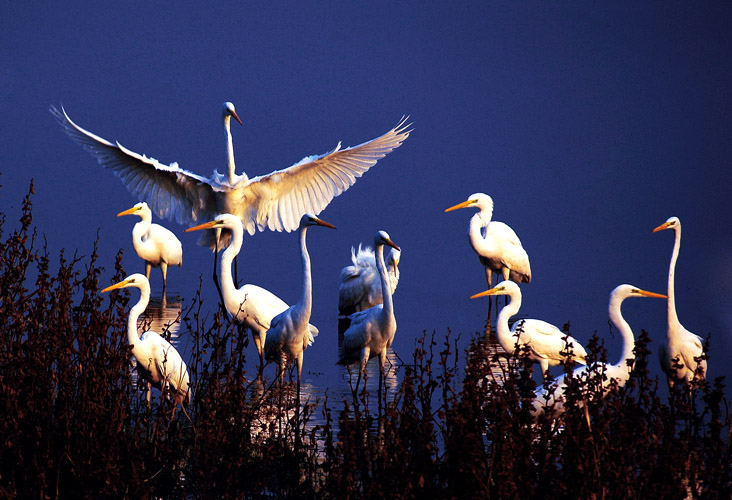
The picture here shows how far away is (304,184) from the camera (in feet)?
29.8

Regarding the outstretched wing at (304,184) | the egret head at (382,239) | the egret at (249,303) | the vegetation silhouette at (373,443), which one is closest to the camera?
the vegetation silhouette at (373,443)

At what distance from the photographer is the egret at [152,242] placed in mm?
10711

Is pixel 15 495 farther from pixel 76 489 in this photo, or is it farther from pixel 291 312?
pixel 291 312

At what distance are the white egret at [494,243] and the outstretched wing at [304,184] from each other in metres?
1.59

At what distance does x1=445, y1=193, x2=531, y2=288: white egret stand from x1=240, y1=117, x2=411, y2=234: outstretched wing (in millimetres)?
1587

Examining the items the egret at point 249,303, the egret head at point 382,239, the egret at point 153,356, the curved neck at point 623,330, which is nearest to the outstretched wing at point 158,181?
the egret at point 249,303

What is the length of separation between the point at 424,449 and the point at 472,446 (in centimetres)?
25

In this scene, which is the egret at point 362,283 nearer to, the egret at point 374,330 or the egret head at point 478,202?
the egret head at point 478,202

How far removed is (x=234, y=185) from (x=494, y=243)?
3103mm

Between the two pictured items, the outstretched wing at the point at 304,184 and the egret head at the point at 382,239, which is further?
the outstretched wing at the point at 304,184

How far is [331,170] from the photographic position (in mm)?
8953

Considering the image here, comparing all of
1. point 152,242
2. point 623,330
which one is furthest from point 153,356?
point 152,242

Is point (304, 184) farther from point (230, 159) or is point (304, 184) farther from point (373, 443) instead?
point (373, 443)

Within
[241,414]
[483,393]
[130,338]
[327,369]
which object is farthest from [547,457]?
[327,369]
